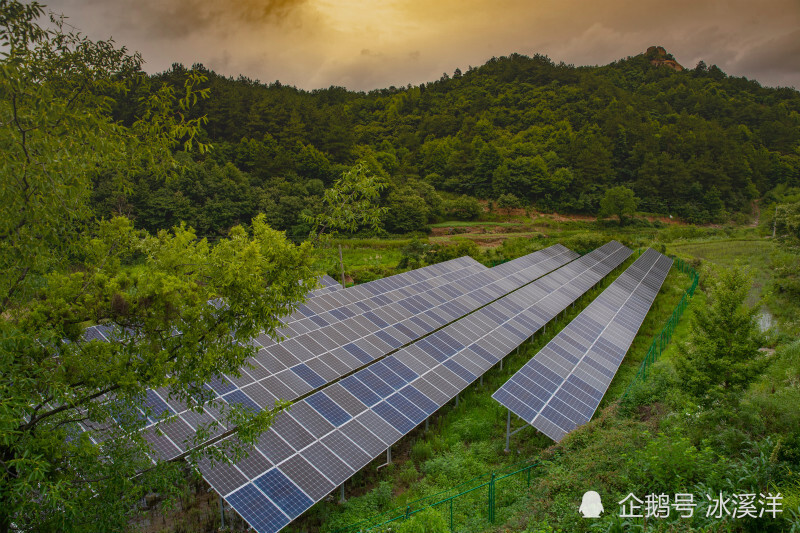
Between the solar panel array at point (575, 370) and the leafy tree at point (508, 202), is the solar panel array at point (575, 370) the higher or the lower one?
the lower one

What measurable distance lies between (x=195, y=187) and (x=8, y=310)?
57592 mm

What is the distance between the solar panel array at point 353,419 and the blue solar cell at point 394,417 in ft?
0.12

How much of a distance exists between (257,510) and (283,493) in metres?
0.80

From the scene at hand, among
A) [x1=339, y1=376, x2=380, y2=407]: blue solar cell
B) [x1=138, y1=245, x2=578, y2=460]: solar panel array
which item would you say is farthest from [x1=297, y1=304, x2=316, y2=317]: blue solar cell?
[x1=339, y1=376, x2=380, y2=407]: blue solar cell

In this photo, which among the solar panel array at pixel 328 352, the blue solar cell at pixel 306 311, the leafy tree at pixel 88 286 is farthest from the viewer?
the blue solar cell at pixel 306 311

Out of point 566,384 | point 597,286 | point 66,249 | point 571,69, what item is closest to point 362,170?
point 66,249

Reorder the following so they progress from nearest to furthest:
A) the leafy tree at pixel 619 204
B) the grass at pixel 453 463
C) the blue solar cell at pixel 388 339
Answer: the grass at pixel 453 463
the blue solar cell at pixel 388 339
the leafy tree at pixel 619 204

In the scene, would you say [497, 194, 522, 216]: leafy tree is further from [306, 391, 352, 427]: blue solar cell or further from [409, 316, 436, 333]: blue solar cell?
[306, 391, 352, 427]: blue solar cell

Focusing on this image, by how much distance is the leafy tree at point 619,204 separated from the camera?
237ft

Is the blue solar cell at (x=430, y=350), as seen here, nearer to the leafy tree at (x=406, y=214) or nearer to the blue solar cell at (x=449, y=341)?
the blue solar cell at (x=449, y=341)

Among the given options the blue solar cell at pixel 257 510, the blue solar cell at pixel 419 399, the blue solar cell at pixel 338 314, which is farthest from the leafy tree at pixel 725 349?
the blue solar cell at pixel 338 314

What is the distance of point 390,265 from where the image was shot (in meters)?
47.4

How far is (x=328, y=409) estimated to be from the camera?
15344mm

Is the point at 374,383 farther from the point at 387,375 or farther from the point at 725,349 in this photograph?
the point at 725,349
